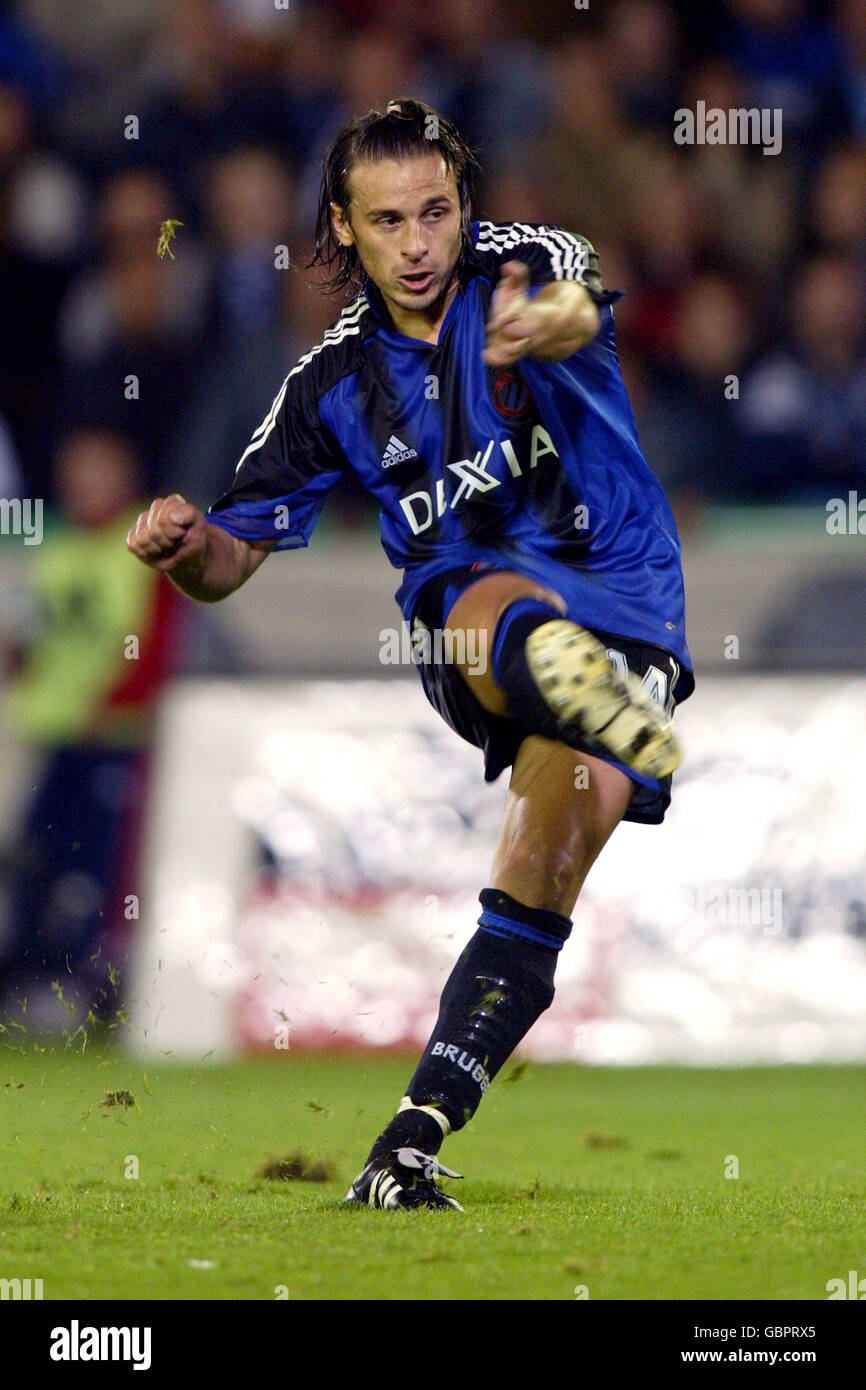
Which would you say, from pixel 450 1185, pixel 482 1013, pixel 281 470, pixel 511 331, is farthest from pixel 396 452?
pixel 450 1185

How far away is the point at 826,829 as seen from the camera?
256 inches

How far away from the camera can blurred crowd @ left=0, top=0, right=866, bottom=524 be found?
7.90m

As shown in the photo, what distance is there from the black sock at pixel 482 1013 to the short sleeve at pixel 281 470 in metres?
0.98

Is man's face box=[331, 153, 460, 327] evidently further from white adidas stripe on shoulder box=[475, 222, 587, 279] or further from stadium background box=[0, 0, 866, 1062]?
stadium background box=[0, 0, 866, 1062]

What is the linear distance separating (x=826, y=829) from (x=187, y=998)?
236 cm

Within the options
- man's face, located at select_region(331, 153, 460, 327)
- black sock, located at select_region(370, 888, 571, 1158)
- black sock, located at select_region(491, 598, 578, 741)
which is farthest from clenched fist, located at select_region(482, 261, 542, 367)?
black sock, located at select_region(370, 888, 571, 1158)

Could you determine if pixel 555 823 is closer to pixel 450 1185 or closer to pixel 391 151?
pixel 450 1185


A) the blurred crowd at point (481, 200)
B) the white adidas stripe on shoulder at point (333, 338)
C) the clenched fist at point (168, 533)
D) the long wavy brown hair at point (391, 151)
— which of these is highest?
the blurred crowd at point (481, 200)

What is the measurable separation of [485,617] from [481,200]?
508cm

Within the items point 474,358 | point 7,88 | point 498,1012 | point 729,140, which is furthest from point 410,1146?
point 7,88

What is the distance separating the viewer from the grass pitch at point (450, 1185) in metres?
2.72

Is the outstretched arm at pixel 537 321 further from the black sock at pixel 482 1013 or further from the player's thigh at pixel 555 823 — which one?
the black sock at pixel 482 1013

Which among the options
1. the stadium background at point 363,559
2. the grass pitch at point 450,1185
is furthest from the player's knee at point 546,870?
the stadium background at point 363,559

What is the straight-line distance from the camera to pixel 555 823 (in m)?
3.59
